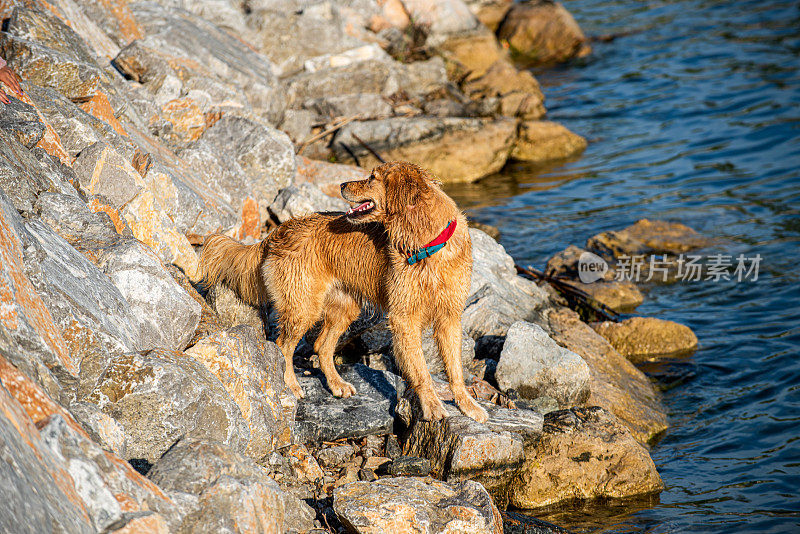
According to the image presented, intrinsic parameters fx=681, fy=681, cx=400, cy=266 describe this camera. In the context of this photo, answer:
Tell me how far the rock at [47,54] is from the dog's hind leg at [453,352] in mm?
4217

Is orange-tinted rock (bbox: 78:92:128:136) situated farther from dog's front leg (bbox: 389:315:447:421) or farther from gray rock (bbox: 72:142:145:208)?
dog's front leg (bbox: 389:315:447:421)

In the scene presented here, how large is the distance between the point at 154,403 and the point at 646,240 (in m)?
9.00

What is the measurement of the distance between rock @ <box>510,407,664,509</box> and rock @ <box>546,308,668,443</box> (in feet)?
2.28

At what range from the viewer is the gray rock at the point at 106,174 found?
589cm

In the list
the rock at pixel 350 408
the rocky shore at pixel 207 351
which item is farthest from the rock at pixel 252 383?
the rock at pixel 350 408

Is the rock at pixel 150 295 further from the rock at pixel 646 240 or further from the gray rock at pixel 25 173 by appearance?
the rock at pixel 646 240

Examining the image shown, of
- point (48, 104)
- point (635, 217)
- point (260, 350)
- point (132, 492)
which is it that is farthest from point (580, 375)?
point (635, 217)

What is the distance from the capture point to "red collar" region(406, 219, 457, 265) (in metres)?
5.25

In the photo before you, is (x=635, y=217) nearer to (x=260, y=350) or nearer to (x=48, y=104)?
(x=260, y=350)

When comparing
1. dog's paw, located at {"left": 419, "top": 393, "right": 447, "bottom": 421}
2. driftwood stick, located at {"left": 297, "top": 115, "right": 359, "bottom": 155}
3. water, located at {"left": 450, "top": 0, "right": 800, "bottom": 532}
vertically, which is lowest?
water, located at {"left": 450, "top": 0, "right": 800, "bottom": 532}

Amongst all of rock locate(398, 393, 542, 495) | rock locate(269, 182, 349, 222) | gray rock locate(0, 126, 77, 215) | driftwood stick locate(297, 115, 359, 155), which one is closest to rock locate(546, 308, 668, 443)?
rock locate(398, 393, 542, 495)

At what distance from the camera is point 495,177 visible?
1432cm

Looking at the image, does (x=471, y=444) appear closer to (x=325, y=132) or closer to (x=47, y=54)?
(x=47, y=54)

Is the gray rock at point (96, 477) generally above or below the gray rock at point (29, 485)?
below
